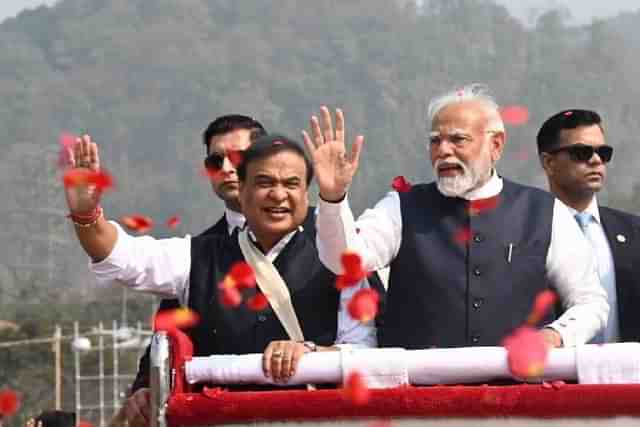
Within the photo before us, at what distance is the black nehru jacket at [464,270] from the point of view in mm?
7840

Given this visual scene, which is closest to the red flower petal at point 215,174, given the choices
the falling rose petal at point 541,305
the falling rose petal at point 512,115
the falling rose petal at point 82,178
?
the falling rose petal at point 512,115

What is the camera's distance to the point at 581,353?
6.91m

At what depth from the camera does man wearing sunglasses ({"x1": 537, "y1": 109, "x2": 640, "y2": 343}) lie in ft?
29.1

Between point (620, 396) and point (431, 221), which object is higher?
point (431, 221)

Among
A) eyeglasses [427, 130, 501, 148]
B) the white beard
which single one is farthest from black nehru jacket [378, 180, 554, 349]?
eyeglasses [427, 130, 501, 148]

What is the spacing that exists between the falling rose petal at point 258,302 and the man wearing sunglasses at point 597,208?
1.52m

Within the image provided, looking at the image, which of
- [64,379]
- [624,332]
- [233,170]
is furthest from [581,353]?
[64,379]

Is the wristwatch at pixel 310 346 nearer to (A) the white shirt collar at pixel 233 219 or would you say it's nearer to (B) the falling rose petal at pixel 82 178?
(B) the falling rose petal at pixel 82 178

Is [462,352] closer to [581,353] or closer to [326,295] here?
[581,353]

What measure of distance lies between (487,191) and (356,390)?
1418 millimetres

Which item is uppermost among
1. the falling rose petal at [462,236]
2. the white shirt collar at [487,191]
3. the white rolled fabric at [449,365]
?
the white shirt collar at [487,191]

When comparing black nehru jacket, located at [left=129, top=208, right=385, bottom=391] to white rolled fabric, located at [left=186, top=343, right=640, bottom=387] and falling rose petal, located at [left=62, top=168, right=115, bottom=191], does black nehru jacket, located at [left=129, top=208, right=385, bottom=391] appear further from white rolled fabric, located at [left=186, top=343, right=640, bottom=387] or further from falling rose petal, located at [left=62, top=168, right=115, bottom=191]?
white rolled fabric, located at [left=186, top=343, right=640, bottom=387]

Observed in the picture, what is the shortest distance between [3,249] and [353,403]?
169 metres

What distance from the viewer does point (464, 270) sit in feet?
26.0
